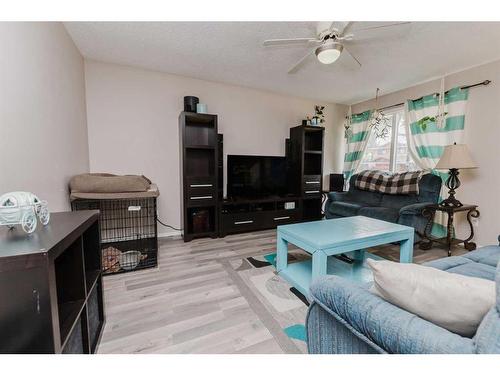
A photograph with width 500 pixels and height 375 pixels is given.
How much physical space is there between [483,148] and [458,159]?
489 mm

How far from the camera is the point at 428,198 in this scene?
2.73 metres

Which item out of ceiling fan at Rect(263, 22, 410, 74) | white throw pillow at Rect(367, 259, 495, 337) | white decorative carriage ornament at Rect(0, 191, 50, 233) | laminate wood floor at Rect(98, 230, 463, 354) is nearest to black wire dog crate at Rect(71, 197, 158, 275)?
laminate wood floor at Rect(98, 230, 463, 354)

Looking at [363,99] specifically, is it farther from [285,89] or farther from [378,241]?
[378,241]

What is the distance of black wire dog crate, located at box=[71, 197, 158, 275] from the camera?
208 cm

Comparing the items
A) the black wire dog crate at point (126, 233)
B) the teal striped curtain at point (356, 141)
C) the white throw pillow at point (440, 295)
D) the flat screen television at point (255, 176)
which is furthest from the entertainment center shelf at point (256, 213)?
the white throw pillow at point (440, 295)

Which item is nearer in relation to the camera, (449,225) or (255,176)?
(449,225)

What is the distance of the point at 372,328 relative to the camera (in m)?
0.64

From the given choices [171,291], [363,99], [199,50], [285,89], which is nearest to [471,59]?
[363,99]

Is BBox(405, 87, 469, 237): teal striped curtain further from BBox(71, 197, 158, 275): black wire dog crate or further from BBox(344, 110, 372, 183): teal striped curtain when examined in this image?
BBox(71, 197, 158, 275): black wire dog crate

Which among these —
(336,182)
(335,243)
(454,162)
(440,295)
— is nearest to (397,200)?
(454,162)

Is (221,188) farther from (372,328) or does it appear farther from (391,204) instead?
(372,328)

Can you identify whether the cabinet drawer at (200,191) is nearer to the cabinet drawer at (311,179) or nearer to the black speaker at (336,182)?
the cabinet drawer at (311,179)

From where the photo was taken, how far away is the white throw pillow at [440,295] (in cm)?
60

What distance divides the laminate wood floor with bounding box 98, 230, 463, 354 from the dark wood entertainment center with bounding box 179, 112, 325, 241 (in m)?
0.72
